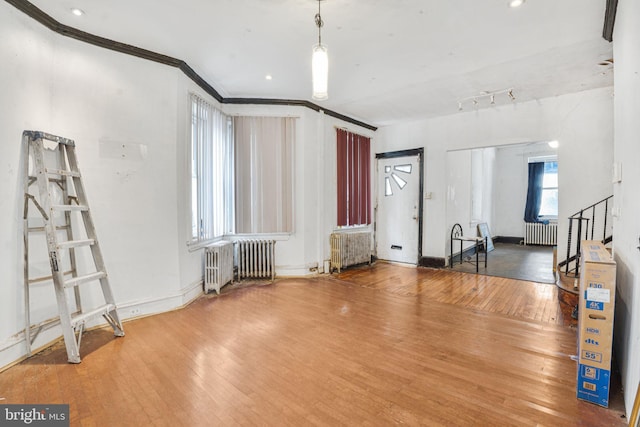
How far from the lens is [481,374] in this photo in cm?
223

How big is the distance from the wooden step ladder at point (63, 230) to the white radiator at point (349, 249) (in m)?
3.45

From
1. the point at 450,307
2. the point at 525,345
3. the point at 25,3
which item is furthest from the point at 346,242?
the point at 25,3

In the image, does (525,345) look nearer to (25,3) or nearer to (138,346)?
(138,346)

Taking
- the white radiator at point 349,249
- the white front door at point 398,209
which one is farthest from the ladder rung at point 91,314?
the white front door at point 398,209

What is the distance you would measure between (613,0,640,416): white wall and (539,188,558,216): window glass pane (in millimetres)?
7517

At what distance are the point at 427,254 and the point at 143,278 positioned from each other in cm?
500

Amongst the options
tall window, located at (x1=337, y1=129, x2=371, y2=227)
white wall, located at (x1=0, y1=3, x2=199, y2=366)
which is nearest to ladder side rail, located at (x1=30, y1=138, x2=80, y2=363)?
white wall, located at (x1=0, y1=3, x2=199, y2=366)

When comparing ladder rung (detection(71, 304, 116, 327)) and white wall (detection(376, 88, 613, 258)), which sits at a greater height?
white wall (detection(376, 88, 613, 258))

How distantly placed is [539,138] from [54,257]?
6.49 metres

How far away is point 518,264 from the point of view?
6137mm

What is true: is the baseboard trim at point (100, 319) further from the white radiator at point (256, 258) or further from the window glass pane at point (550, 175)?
the window glass pane at point (550, 175)

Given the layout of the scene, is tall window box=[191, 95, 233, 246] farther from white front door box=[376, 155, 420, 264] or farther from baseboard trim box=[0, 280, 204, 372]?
white front door box=[376, 155, 420, 264]

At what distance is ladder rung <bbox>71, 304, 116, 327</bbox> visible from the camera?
2438mm

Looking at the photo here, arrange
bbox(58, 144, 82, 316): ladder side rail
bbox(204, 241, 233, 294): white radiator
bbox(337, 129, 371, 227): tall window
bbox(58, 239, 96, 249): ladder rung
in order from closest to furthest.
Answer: bbox(58, 239, 96, 249): ladder rung < bbox(58, 144, 82, 316): ladder side rail < bbox(204, 241, 233, 294): white radiator < bbox(337, 129, 371, 227): tall window
